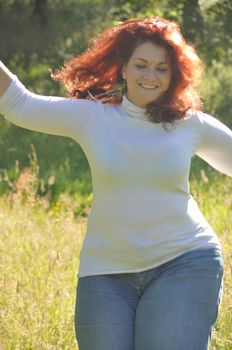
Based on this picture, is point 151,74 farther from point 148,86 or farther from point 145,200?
point 145,200

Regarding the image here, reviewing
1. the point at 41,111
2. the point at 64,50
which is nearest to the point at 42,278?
the point at 41,111

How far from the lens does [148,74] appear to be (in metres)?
3.72

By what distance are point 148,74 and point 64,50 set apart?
11657 mm

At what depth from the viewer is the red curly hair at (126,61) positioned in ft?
12.2

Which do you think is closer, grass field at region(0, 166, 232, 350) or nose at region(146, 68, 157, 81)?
nose at region(146, 68, 157, 81)

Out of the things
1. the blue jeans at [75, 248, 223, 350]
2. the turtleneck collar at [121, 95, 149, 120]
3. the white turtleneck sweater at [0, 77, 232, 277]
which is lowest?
the blue jeans at [75, 248, 223, 350]

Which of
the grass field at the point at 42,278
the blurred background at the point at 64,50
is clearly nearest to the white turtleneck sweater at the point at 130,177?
the grass field at the point at 42,278

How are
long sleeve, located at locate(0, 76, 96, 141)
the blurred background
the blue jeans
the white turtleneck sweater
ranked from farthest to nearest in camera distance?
the blurred background, long sleeve, located at locate(0, 76, 96, 141), the white turtleneck sweater, the blue jeans

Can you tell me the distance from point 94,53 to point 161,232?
87 centimetres

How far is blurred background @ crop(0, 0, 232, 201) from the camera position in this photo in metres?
8.72

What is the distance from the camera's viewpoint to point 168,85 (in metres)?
3.78

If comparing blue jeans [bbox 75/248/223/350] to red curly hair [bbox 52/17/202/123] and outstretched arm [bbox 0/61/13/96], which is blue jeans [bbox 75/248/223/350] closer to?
red curly hair [bbox 52/17/202/123]

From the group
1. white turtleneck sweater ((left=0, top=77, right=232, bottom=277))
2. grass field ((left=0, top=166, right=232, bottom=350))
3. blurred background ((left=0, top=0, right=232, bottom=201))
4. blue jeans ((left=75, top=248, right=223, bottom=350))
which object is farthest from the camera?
blurred background ((left=0, top=0, right=232, bottom=201))

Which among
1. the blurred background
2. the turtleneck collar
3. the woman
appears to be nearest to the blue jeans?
the woman
